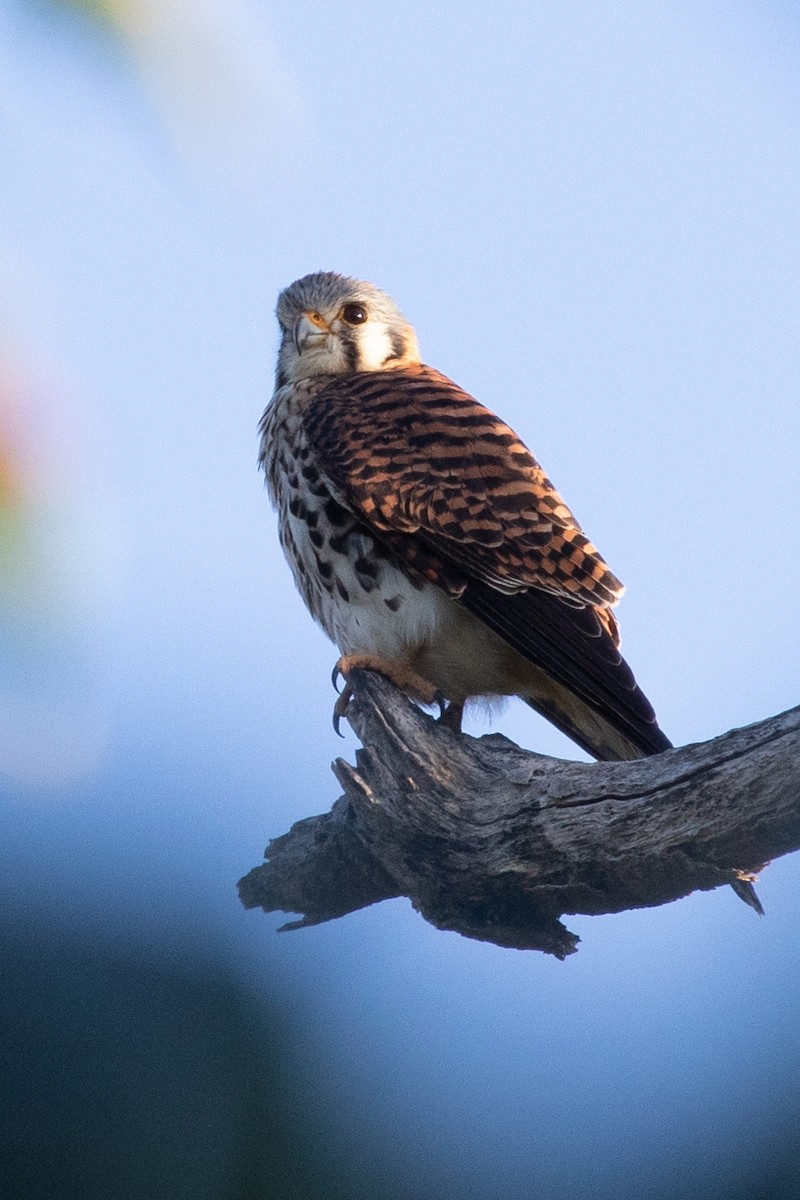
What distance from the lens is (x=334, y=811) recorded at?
3.46 meters

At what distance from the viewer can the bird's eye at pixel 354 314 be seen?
16.9ft

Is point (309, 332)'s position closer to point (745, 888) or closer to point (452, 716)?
point (452, 716)

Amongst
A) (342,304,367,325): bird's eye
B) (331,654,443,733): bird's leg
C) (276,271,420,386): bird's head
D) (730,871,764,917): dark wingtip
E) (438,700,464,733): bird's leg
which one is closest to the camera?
(730,871,764,917): dark wingtip

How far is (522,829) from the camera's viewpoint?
3041mm

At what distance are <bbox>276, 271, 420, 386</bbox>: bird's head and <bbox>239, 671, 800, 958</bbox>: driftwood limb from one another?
1.79m

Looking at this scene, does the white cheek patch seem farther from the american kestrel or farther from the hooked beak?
the american kestrel

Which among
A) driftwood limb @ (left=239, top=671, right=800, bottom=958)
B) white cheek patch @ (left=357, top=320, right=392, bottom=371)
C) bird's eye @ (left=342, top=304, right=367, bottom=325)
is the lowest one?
driftwood limb @ (left=239, top=671, right=800, bottom=958)

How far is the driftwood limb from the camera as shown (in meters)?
2.62

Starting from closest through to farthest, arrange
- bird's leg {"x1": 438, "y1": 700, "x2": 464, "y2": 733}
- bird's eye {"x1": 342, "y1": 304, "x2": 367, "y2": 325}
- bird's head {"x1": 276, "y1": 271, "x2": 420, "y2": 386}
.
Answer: bird's leg {"x1": 438, "y1": 700, "x2": 464, "y2": 733} → bird's head {"x1": 276, "y1": 271, "x2": 420, "y2": 386} → bird's eye {"x1": 342, "y1": 304, "x2": 367, "y2": 325}

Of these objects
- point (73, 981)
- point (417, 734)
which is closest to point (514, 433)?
point (417, 734)

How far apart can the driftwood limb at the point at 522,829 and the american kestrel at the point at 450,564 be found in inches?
14.9

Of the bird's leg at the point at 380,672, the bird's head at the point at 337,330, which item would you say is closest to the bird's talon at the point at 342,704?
the bird's leg at the point at 380,672

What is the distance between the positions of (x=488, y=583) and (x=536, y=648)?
26 cm

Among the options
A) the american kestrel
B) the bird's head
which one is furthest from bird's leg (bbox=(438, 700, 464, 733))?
the bird's head
